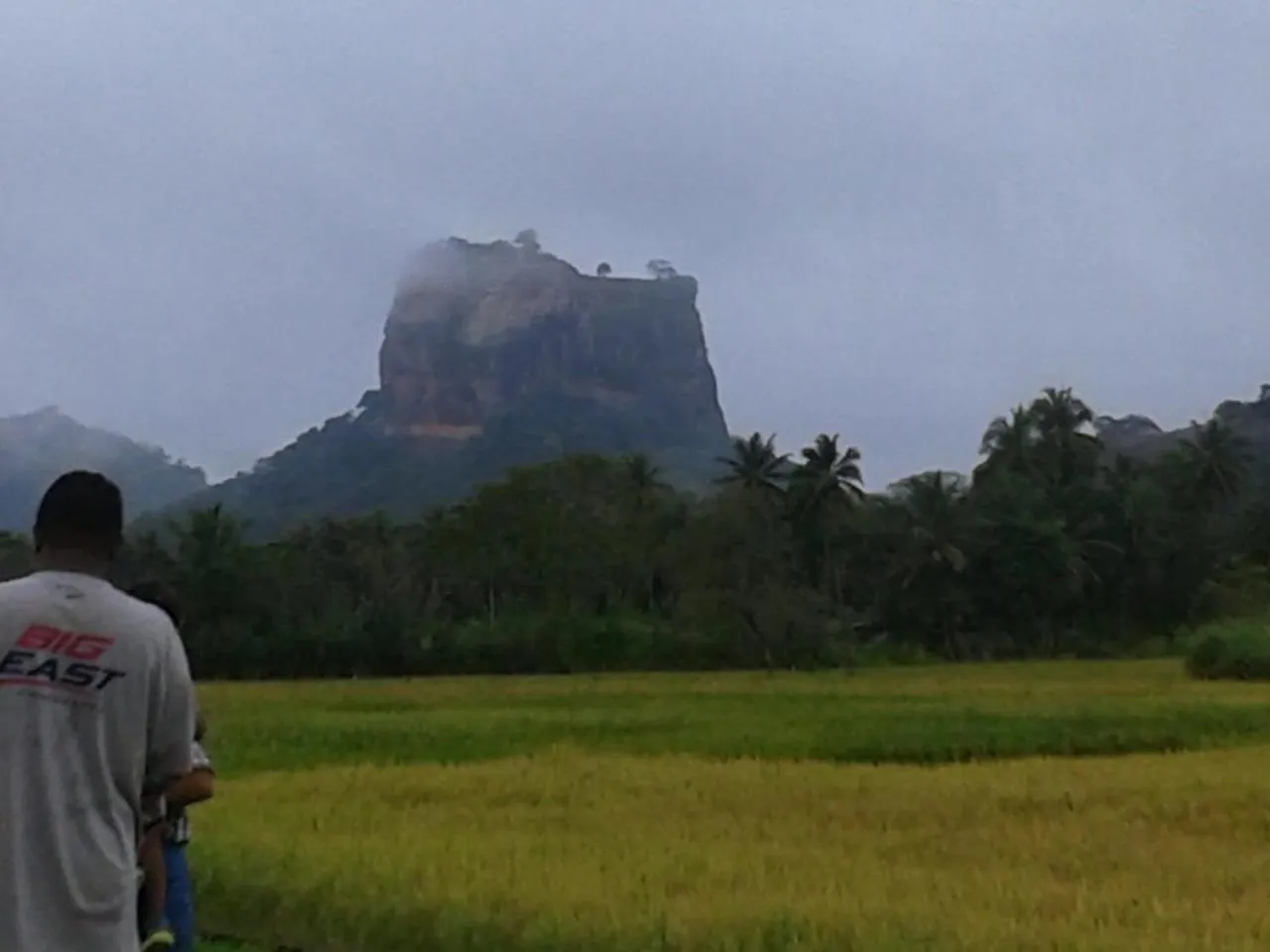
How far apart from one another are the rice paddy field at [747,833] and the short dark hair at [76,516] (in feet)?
13.3

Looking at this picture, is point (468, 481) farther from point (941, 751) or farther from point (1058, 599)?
point (941, 751)

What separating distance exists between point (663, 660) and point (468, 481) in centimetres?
5841

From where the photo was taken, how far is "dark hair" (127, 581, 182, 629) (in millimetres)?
5770

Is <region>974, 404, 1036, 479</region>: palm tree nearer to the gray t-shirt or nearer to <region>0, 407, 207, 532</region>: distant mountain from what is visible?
the gray t-shirt

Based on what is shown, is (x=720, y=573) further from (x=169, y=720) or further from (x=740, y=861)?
(x=169, y=720)

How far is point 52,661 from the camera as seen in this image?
3398 millimetres

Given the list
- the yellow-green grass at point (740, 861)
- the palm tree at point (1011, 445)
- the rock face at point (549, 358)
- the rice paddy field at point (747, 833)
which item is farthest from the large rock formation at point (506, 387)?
the yellow-green grass at point (740, 861)

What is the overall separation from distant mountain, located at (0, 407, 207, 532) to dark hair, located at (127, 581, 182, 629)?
437 feet

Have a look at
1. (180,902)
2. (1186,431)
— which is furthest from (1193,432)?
(180,902)

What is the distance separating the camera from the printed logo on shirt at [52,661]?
3.39 meters

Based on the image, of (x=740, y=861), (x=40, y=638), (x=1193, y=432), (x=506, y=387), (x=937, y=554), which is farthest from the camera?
(x=506, y=387)

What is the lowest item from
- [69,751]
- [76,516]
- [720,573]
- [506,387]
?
[69,751]

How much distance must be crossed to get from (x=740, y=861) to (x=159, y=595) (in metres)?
4.50

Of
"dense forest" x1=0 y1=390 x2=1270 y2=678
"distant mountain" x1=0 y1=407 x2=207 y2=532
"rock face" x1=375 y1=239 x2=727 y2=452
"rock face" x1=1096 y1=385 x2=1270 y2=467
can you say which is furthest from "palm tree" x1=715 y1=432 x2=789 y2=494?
"distant mountain" x1=0 y1=407 x2=207 y2=532
